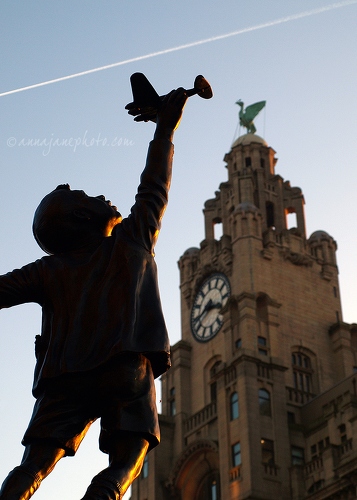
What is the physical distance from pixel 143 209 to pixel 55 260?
0.59 meters

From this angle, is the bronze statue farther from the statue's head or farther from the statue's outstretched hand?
the statue's outstretched hand

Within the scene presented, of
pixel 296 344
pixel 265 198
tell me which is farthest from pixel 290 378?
pixel 265 198

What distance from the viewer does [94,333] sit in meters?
4.70

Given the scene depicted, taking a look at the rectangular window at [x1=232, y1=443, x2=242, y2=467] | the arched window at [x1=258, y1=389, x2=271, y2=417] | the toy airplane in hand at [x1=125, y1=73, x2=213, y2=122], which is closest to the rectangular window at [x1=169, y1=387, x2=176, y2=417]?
the arched window at [x1=258, y1=389, x2=271, y2=417]

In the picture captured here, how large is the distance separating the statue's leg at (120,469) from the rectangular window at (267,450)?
40740 mm

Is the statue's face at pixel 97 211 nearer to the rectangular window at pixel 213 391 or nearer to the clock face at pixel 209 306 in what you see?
the rectangular window at pixel 213 391

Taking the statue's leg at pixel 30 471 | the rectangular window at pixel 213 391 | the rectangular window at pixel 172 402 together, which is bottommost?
the statue's leg at pixel 30 471

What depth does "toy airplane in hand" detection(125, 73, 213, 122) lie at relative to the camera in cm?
567

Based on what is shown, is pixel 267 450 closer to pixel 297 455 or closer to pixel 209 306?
pixel 297 455

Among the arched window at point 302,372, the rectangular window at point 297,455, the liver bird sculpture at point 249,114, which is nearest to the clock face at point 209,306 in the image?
the arched window at point 302,372

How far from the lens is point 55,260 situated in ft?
16.7

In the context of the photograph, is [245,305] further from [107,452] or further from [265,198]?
[107,452]

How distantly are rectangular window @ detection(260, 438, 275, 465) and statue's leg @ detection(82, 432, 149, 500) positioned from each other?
40.7 m

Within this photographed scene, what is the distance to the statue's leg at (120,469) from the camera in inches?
167
